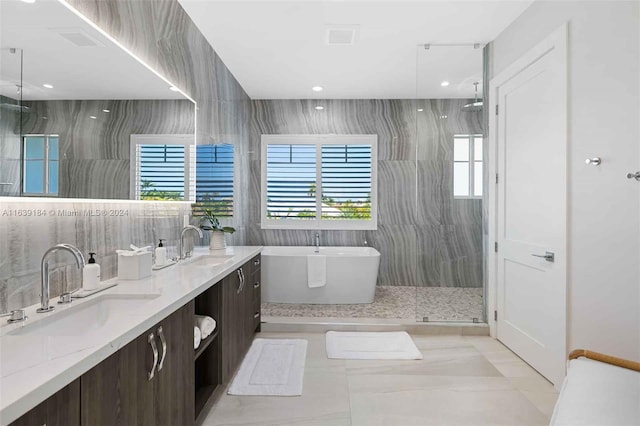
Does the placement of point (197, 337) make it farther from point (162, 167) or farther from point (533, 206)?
point (533, 206)

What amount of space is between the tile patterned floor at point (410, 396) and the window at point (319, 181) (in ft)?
7.85

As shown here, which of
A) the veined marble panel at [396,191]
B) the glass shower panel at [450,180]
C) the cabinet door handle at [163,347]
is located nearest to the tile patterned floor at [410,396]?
the glass shower panel at [450,180]

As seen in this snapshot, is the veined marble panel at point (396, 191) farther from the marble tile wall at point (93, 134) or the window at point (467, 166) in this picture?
the marble tile wall at point (93, 134)

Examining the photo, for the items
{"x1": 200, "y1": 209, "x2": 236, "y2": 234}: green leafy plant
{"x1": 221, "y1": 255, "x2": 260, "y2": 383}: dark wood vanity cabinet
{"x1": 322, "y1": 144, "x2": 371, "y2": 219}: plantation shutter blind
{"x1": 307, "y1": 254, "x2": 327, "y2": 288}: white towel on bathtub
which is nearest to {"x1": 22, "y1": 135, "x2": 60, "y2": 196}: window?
{"x1": 221, "y1": 255, "x2": 260, "y2": 383}: dark wood vanity cabinet

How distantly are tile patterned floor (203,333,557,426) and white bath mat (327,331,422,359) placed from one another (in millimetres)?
96

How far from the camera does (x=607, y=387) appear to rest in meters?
1.33

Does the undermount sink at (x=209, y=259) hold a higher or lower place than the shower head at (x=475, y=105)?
lower

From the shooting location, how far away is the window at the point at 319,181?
16.9 feet

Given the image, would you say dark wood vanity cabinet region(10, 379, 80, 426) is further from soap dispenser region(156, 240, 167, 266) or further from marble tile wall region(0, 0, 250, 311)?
soap dispenser region(156, 240, 167, 266)

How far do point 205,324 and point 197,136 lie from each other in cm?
170

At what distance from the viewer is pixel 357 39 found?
10.8 feet

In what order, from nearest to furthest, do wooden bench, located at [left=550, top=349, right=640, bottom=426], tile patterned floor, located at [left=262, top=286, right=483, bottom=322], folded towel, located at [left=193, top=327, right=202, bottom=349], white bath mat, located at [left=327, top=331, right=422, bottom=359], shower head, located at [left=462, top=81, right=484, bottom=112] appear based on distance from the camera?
wooden bench, located at [left=550, top=349, right=640, bottom=426], folded towel, located at [left=193, top=327, right=202, bottom=349], white bath mat, located at [left=327, top=331, right=422, bottom=359], shower head, located at [left=462, top=81, right=484, bottom=112], tile patterned floor, located at [left=262, top=286, right=483, bottom=322]

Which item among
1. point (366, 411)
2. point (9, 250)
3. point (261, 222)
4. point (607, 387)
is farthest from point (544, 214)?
point (261, 222)

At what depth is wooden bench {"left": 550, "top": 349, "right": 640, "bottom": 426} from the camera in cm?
116
